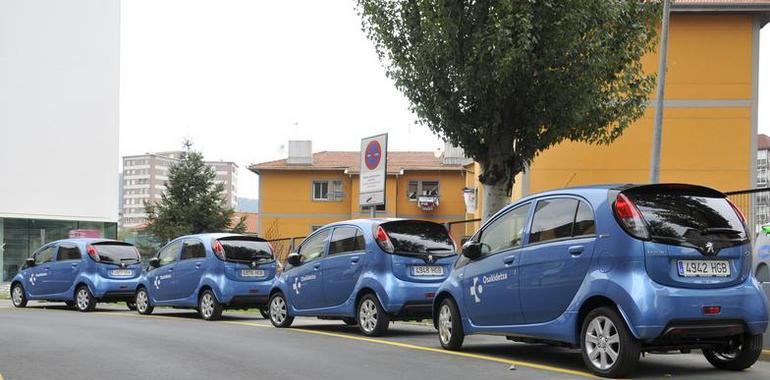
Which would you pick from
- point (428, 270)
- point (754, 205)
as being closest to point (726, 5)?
point (754, 205)

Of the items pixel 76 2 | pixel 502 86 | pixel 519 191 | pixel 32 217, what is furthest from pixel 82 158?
pixel 502 86

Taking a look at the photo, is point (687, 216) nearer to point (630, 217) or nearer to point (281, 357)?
point (630, 217)

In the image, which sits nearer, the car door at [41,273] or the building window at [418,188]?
the car door at [41,273]

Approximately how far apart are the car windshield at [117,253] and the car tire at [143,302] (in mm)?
1924

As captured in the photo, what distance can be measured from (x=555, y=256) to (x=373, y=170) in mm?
12516

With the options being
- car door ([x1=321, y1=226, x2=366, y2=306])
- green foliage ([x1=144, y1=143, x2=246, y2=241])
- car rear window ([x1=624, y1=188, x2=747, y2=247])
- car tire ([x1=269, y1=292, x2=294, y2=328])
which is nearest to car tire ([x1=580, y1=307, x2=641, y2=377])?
car rear window ([x1=624, y1=188, x2=747, y2=247])

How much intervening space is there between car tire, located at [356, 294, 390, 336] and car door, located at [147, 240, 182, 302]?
637 centimetres

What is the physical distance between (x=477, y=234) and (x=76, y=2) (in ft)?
164

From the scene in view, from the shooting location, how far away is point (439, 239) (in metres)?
12.7

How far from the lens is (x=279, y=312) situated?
14516 millimetres

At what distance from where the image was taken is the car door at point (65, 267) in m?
21.0

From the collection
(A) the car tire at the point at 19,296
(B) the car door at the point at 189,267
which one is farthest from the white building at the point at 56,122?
(B) the car door at the point at 189,267

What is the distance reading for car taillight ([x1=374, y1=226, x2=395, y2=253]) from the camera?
1212 cm

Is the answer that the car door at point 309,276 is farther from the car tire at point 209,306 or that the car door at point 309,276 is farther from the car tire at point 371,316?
the car tire at point 209,306
